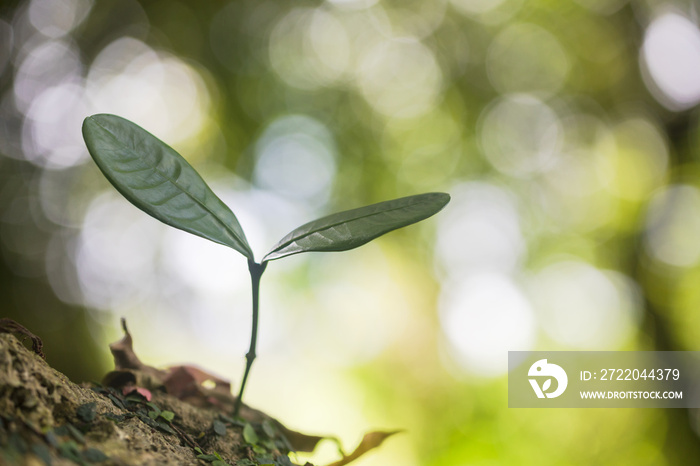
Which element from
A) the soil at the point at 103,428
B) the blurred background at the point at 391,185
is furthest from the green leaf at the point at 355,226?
the blurred background at the point at 391,185

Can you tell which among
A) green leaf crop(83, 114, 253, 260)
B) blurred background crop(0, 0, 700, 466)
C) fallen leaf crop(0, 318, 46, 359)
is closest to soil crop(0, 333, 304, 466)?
fallen leaf crop(0, 318, 46, 359)

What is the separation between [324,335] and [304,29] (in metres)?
2.08

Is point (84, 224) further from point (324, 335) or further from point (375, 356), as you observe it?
point (375, 356)

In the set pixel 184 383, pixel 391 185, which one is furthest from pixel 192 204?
pixel 391 185

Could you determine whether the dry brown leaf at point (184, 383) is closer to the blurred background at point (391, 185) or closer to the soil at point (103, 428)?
the soil at point (103, 428)

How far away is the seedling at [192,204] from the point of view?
379 mm

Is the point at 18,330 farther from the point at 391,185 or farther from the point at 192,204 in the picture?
the point at 391,185

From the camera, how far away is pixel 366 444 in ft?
1.64

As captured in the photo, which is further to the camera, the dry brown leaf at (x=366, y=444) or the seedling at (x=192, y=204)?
the dry brown leaf at (x=366, y=444)

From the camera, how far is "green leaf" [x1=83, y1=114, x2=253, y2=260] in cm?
37

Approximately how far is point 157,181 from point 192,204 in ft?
0.12

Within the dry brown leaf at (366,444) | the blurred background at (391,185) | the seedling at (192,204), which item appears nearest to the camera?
the seedling at (192,204)

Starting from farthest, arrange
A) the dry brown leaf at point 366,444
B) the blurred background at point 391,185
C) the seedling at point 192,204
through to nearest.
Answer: the blurred background at point 391,185 < the dry brown leaf at point 366,444 < the seedling at point 192,204

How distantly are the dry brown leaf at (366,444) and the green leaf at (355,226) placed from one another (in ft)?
0.83
